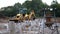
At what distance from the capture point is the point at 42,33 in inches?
188

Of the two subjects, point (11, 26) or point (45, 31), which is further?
point (45, 31)

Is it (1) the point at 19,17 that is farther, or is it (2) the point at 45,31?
(1) the point at 19,17

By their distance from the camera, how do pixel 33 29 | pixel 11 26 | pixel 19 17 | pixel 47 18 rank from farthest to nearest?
pixel 19 17 < pixel 47 18 < pixel 33 29 < pixel 11 26

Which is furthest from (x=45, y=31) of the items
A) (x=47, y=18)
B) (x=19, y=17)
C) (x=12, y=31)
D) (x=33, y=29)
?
(x=19, y=17)

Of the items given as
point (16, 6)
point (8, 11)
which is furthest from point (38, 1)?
point (8, 11)

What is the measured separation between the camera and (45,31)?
490 centimetres

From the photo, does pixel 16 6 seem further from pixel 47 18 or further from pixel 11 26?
pixel 11 26

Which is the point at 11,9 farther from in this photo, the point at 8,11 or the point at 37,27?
the point at 37,27

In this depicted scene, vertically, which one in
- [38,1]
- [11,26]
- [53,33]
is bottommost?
[53,33]

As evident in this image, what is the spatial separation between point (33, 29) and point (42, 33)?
925mm

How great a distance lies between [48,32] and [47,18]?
9.52 feet

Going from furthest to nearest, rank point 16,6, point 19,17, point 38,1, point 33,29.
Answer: point 38,1 < point 16,6 < point 19,17 < point 33,29

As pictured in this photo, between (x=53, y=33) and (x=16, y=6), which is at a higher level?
(x=16, y=6)

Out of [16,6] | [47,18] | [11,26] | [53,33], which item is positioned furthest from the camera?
[16,6]
